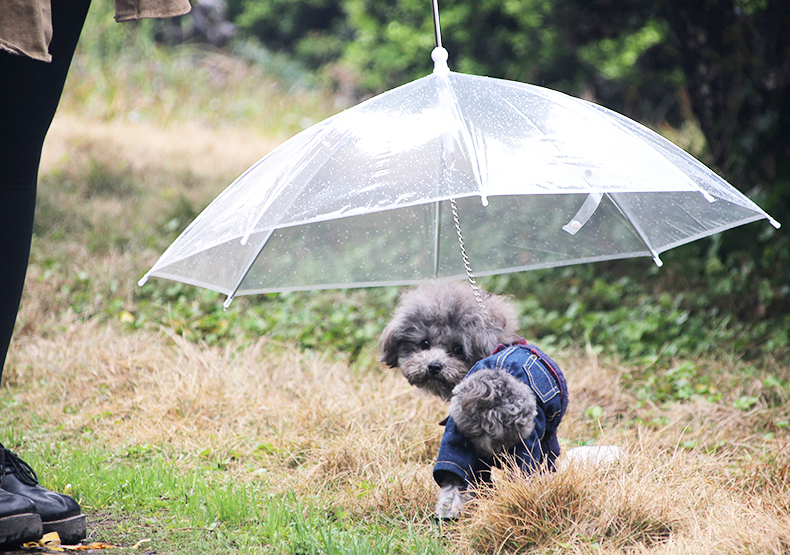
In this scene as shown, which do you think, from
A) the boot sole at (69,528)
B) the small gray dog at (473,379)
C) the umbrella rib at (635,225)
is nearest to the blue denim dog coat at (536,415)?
the small gray dog at (473,379)

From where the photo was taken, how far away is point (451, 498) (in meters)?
2.10

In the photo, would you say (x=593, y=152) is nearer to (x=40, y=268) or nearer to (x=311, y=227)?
(x=311, y=227)

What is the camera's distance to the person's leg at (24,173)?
6.29 ft

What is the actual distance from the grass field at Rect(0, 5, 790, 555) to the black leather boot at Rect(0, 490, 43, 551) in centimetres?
27

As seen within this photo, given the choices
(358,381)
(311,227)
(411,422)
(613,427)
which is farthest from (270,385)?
(613,427)

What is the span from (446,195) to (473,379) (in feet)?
1.71

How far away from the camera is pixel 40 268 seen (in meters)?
5.06

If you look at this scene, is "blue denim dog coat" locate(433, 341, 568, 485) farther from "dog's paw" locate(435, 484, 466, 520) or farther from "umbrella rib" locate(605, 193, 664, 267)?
"umbrella rib" locate(605, 193, 664, 267)

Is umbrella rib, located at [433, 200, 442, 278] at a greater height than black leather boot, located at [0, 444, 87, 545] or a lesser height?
greater

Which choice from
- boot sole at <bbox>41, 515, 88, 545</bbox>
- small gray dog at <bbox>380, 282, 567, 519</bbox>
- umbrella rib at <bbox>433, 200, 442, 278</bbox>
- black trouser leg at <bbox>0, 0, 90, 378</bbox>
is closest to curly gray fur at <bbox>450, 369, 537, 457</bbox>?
small gray dog at <bbox>380, 282, 567, 519</bbox>

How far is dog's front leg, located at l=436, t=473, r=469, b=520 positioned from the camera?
208 centimetres

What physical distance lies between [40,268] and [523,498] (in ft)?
13.9

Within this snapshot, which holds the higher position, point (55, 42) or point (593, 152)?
point (55, 42)

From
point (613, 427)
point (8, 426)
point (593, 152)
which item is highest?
point (593, 152)
